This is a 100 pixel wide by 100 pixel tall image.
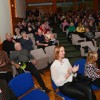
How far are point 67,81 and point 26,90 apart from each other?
71 centimetres

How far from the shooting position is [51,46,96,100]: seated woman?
12.4 ft

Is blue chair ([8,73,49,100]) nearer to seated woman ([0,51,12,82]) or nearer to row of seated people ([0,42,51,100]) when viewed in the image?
seated woman ([0,51,12,82])

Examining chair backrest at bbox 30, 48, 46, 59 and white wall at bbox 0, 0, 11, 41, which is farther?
white wall at bbox 0, 0, 11, 41

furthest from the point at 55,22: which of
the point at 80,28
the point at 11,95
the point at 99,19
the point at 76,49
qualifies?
the point at 11,95

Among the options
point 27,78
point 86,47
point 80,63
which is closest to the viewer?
point 27,78

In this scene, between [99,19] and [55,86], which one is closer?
[55,86]

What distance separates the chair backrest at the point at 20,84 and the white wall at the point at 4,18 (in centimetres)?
393

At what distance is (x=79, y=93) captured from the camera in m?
3.77

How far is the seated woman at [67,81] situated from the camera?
12.4 feet

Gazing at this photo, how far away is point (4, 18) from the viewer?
26.3 feet

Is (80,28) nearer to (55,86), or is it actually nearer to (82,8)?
(55,86)

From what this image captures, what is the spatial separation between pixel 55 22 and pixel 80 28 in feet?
20.1

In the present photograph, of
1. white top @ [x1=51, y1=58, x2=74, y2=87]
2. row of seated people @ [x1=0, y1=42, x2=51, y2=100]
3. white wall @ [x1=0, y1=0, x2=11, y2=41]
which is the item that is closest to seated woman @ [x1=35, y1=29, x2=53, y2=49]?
white wall @ [x1=0, y1=0, x2=11, y2=41]

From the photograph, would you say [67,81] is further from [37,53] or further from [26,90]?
[37,53]
